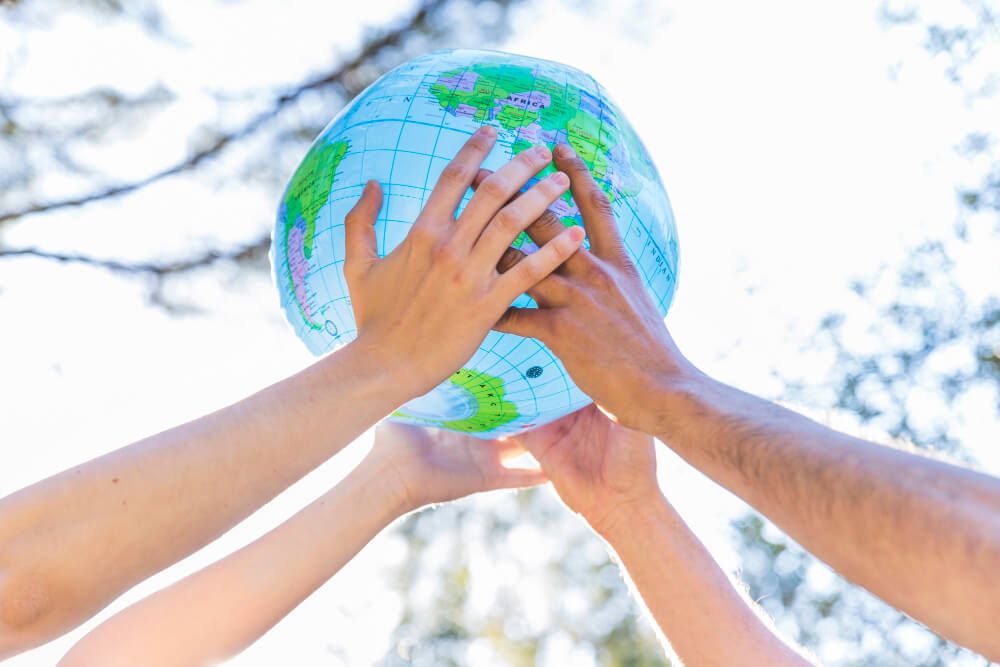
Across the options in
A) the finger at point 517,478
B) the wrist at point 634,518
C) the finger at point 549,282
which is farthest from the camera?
the finger at point 517,478

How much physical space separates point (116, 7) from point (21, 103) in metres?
0.84

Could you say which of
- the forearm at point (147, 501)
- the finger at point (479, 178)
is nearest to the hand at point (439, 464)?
the forearm at point (147, 501)

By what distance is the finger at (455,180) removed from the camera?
1.78 meters

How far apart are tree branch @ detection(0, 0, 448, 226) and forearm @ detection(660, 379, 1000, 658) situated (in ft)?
13.7

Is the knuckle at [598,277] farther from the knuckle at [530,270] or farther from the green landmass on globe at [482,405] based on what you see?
the green landmass on globe at [482,405]

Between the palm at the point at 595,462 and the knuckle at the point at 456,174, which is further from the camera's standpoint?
the palm at the point at 595,462

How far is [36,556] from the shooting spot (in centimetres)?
131

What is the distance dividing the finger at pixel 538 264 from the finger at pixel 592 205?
108 mm

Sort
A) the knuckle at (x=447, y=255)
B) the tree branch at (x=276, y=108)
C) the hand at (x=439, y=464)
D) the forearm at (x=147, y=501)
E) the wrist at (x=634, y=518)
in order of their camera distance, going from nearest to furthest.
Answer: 1. the forearm at (x=147, y=501)
2. the knuckle at (x=447, y=255)
3. the wrist at (x=634, y=518)
4. the hand at (x=439, y=464)
5. the tree branch at (x=276, y=108)

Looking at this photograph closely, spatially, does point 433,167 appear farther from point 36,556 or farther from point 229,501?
point 36,556

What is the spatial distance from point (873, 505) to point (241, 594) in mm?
1668

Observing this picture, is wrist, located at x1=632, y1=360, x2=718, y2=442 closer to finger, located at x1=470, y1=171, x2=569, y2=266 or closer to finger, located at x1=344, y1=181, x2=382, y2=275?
finger, located at x1=470, y1=171, x2=569, y2=266

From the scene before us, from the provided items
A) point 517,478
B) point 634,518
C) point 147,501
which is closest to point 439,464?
point 517,478

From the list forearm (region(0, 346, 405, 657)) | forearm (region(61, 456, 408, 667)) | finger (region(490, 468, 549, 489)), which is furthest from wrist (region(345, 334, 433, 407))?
finger (region(490, 468, 549, 489))
